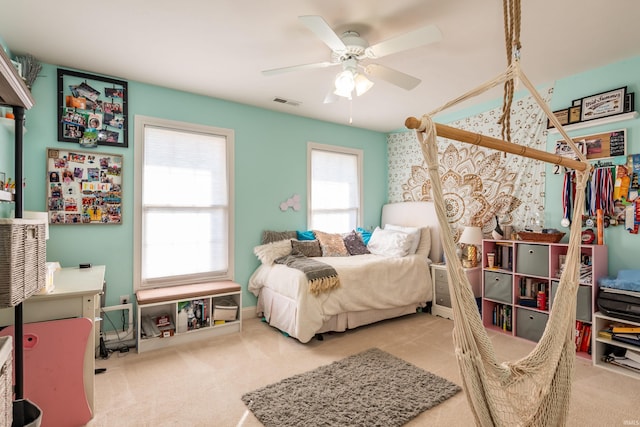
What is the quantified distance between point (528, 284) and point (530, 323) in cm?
37

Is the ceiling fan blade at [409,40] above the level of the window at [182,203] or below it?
above

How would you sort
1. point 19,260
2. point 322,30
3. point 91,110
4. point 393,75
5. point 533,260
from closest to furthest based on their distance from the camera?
1. point 19,260
2. point 322,30
3. point 393,75
4. point 91,110
5. point 533,260

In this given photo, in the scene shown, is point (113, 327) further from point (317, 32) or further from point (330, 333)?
point (317, 32)

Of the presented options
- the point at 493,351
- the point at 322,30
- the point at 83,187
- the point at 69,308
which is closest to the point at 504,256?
the point at 493,351

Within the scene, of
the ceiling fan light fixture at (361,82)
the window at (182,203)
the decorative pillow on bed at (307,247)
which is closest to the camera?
the ceiling fan light fixture at (361,82)

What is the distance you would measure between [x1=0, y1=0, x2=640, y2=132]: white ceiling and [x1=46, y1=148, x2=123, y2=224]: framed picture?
798 millimetres

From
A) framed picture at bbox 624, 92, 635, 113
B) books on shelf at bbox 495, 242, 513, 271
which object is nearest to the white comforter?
books on shelf at bbox 495, 242, 513, 271

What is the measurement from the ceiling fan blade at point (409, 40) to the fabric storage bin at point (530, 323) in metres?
2.65

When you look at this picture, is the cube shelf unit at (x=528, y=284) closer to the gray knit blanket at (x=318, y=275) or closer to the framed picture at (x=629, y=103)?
the framed picture at (x=629, y=103)

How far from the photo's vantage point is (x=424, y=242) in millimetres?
4176

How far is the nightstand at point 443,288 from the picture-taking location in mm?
3695

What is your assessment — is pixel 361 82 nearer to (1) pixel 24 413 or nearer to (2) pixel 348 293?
(2) pixel 348 293

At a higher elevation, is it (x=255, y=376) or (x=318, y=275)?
(x=318, y=275)

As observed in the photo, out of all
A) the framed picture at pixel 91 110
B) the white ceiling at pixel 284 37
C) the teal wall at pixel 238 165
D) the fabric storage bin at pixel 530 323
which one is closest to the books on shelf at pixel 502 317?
the fabric storage bin at pixel 530 323
